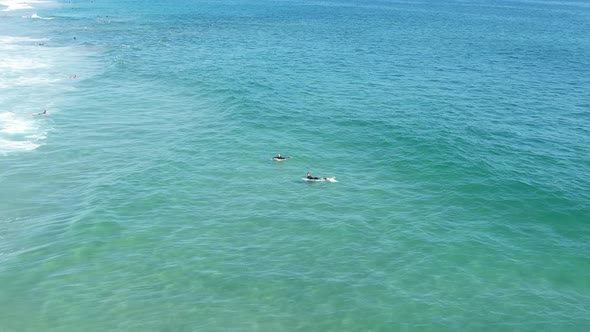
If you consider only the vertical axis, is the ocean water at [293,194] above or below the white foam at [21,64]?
below

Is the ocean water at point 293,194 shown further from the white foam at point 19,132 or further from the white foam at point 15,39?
the white foam at point 15,39

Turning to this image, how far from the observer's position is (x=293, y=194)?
47.6m

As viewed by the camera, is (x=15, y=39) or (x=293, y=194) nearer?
(x=293, y=194)

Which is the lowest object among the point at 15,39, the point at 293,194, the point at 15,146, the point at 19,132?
the point at 293,194

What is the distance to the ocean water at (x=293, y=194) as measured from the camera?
32.9 m

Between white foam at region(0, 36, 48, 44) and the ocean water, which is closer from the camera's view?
the ocean water

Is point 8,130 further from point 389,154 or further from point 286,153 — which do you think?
point 389,154

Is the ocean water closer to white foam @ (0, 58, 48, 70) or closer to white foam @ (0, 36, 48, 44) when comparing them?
white foam @ (0, 58, 48, 70)

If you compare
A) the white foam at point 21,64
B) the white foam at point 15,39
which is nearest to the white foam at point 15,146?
the white foam at point 21,64

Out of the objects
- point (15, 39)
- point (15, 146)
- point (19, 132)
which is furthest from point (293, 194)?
point (15, 39)

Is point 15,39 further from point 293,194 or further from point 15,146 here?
point 293,194

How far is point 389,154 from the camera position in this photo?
184 feet

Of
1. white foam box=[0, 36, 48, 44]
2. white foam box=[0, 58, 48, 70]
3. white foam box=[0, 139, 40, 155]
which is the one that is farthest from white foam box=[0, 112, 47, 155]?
white foam box=[0, 36, 48, 44]

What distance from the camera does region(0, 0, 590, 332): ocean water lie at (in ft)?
108
